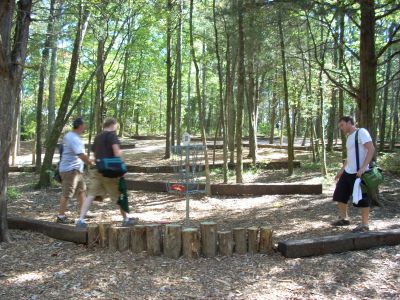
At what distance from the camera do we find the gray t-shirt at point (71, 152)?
6309mm

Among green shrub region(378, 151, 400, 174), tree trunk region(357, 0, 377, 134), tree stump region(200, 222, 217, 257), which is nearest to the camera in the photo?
tree stump region(200, 222, 217, 257)

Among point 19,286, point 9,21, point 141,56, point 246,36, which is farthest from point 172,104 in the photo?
point 19,286

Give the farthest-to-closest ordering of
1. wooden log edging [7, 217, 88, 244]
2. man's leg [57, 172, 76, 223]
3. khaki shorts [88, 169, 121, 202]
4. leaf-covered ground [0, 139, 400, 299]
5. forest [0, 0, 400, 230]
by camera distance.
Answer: forest [0, 0, 400, 230] → man's leg [57, 172, 76, 223] → khaki shorts [88, 169, 121, 202] → wooden log edging [7, 217, 88, 244] → leaf-covered ground [0, 139, 400, 299]

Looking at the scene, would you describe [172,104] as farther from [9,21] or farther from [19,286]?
[19,286]

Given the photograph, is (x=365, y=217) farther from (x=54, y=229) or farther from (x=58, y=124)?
(x=58, y=124)

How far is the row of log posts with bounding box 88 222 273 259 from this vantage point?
5.14 meters

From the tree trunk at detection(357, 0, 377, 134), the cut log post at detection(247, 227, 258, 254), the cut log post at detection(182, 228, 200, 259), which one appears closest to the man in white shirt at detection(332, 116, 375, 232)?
the cut log post at detection(247, 227, 258, 254)

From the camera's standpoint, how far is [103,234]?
17.7 feet

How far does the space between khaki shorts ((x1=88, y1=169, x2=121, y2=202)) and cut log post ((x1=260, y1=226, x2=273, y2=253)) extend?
214 centimetres

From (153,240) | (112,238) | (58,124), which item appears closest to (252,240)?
(153,240)

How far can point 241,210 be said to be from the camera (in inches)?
335

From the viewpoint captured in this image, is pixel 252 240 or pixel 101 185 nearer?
pixel 252 240

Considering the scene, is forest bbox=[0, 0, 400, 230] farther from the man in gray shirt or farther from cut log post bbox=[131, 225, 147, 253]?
cut log post bbox=[131, 225, 147, 253]

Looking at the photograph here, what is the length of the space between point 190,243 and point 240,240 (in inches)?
24.7
